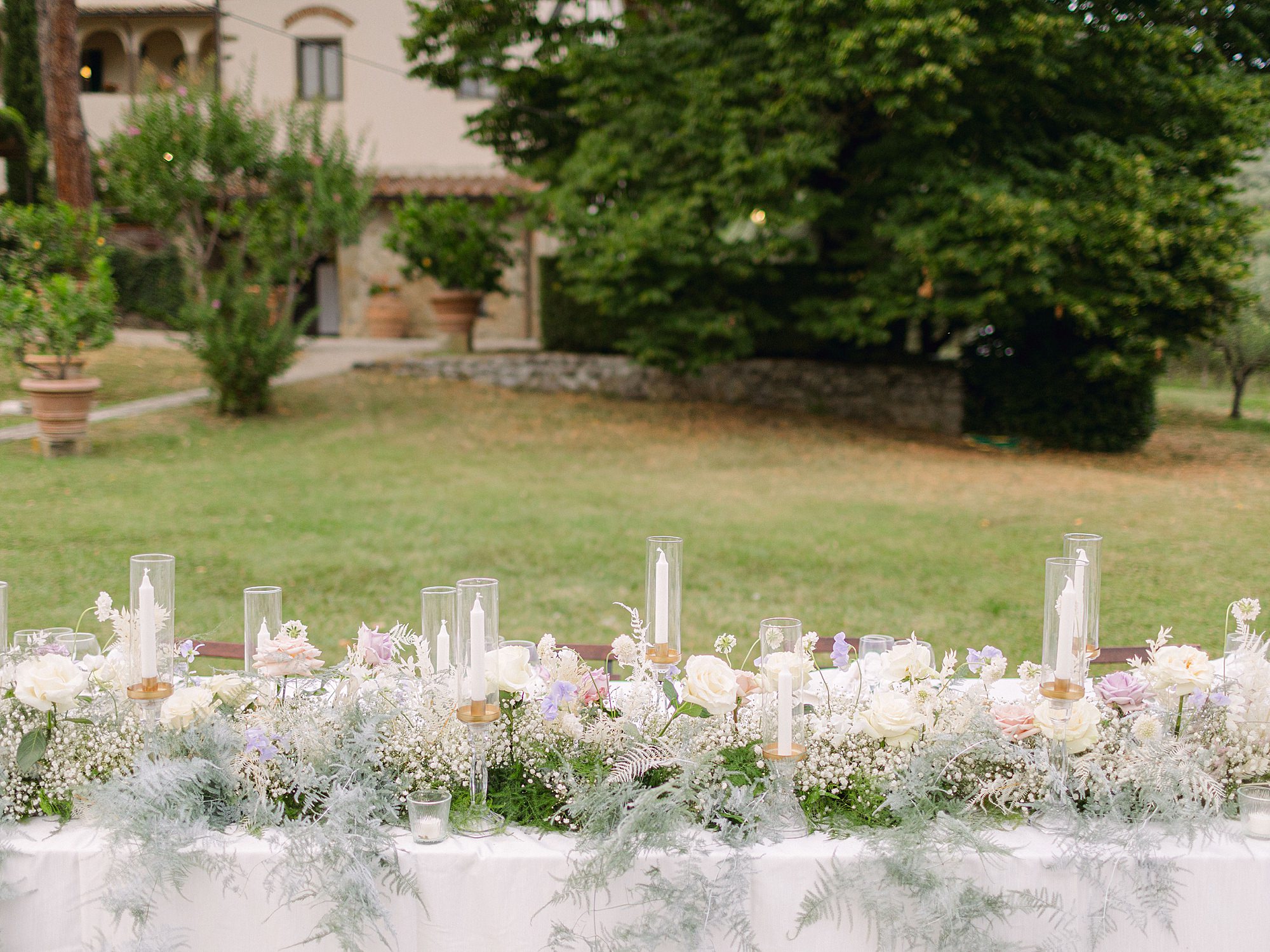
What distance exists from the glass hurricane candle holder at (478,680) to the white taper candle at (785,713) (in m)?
0.52

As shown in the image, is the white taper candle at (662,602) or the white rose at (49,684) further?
the white taper candle at (662,602)

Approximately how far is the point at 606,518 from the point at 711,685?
6.49 metres

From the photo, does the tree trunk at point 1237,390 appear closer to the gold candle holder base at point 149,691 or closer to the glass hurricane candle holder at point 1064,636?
the glass hurricane candle holder at point 1064,636

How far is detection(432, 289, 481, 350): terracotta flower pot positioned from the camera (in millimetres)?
16062

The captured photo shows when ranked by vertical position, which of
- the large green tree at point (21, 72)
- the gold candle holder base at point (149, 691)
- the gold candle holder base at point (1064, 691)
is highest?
the large green tree at point (21, 72)

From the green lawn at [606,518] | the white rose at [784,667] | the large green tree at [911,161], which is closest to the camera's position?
the white rose at [784,667]

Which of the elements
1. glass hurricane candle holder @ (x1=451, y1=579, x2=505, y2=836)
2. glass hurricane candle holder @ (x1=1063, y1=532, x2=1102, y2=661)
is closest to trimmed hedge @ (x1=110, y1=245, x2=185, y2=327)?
glass hurricane candle holder @ (x1=451, y1=579, x2=505, y2=836)

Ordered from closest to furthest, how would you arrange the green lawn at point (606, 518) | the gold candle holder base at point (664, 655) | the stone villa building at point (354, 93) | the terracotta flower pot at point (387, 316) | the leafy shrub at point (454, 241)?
the gold candle holder base at point (664, 655) < the green lawn at point (606, 518) < the leafy shrub at point (454, 241) < the terracotta flower pot at point (387, 316) < the stone villa building at point (354, 93)

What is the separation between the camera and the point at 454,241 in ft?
51.6

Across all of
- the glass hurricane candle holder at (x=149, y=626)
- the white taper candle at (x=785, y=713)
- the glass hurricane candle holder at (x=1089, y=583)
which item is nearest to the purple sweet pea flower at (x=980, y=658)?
the glass hurricane candle holder at (x=1089, y=583)

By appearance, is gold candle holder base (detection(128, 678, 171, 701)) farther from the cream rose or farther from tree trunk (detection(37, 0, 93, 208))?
tree trunk (detection(37, 0, 93, 208))

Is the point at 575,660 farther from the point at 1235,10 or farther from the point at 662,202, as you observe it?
the point at 1235,10

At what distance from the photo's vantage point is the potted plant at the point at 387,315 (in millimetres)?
20625

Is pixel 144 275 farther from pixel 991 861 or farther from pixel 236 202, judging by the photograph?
pixel 991 861
